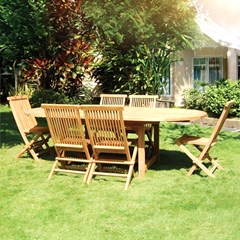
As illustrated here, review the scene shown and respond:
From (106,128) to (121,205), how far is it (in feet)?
4.76

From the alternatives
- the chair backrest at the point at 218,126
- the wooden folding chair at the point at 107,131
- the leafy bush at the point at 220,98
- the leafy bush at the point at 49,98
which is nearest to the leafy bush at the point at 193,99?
the leafy bush at the point at 220,98

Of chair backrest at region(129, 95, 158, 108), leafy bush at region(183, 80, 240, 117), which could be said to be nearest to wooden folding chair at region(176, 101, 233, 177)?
chair backrest at region(129, 95, 158, 108)

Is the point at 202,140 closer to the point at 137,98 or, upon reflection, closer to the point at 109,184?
the point at 109,184

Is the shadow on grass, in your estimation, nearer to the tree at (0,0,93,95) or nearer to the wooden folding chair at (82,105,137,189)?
the wooden folding chair at (82,105,137,189)

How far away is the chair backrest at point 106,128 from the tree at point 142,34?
9064 mm

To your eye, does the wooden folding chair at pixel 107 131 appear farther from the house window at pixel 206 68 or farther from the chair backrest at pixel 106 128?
the house window at pixel 206 68

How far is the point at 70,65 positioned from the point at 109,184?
9503mm

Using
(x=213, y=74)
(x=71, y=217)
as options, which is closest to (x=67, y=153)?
(x=71, y=217)

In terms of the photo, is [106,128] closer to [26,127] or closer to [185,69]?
[26,127]

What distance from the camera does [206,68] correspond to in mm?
18531

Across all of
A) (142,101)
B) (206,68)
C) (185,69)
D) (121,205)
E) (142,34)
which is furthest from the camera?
(206,68)

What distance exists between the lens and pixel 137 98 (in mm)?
9305

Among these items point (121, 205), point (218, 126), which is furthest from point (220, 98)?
point (121, 205)

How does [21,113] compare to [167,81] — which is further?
[167,81]
